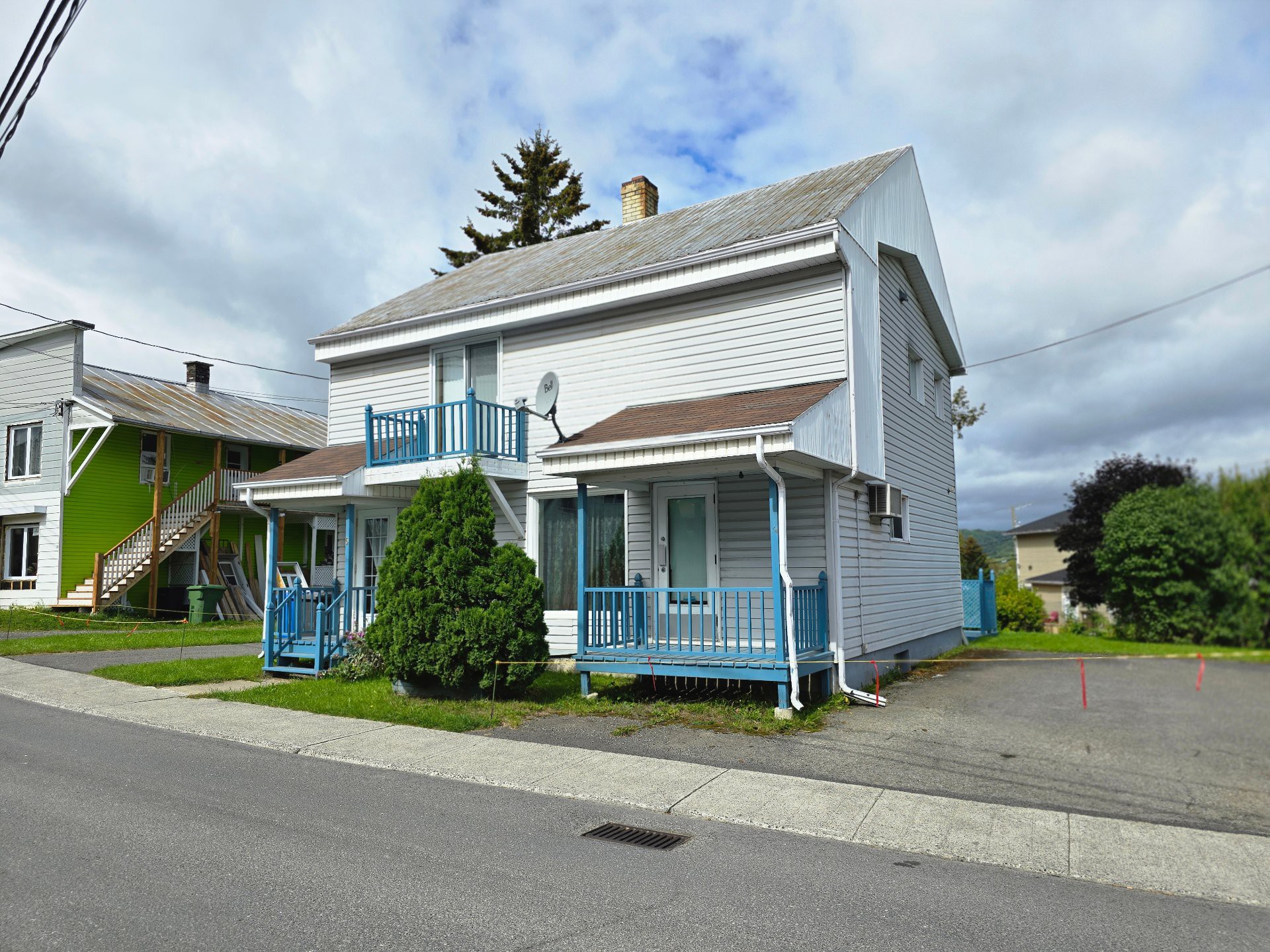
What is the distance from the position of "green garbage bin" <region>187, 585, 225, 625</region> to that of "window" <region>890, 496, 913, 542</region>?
59.8ft

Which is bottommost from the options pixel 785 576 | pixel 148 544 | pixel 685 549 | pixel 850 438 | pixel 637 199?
pixel 785 576

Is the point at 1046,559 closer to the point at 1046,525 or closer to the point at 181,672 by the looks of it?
the point at 1046,525

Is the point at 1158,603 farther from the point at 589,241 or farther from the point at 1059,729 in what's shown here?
the point at 589,241

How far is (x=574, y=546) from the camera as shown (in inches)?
509

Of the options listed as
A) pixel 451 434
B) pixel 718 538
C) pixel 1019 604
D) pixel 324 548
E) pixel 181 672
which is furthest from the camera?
pixel 324 548

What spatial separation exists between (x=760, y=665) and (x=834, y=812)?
3452 mm

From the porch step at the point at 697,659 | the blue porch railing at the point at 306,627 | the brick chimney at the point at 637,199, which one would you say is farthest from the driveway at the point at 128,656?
the brick chimney at the point at 637,199

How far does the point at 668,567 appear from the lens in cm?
1182

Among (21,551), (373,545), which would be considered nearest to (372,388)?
(373,545)

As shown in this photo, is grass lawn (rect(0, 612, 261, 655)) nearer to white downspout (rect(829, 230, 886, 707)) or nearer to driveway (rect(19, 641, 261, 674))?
driveway (rect(19, 641, 261, 674))

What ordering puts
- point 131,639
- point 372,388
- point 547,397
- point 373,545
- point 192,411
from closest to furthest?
point 547,397 < point 373,545 < point 372,388 < point 131,639 < point 192,411

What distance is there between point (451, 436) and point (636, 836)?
8215 mm

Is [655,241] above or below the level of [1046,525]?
above

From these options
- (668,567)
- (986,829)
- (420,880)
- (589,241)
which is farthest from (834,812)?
(589,241)
